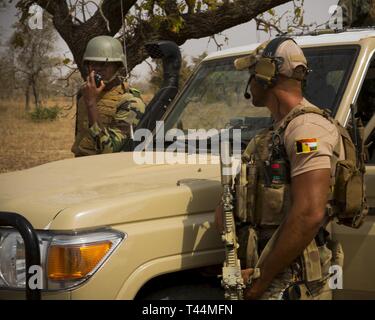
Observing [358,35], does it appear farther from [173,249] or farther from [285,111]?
[173,249]

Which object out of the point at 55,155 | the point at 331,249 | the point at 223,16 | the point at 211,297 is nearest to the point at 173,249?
the point at 211,297

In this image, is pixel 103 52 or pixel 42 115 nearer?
pixel 103 52

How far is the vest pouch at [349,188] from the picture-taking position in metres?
2.71

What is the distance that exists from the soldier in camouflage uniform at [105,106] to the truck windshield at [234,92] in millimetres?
589

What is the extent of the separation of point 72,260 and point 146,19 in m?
6.67

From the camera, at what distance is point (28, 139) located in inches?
848

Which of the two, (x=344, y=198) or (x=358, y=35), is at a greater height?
(x=358, y=35)

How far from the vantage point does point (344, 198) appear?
2.72 meters

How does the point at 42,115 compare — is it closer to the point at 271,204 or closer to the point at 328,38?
the point at 328,38

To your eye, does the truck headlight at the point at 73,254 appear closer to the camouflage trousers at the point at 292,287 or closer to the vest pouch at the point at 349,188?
the camouflage trousers at the point at 292,287

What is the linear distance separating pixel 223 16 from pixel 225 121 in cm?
510

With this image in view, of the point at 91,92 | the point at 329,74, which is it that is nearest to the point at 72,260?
the point at 329,74

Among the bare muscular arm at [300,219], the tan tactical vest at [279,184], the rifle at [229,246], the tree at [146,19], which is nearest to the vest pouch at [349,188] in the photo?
the tan tactical vest at [279,184]

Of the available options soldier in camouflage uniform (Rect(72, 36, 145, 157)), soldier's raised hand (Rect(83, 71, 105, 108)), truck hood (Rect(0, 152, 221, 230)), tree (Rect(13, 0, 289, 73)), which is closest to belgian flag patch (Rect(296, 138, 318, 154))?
truck hood (Rect(0, 152, 221, 230))
